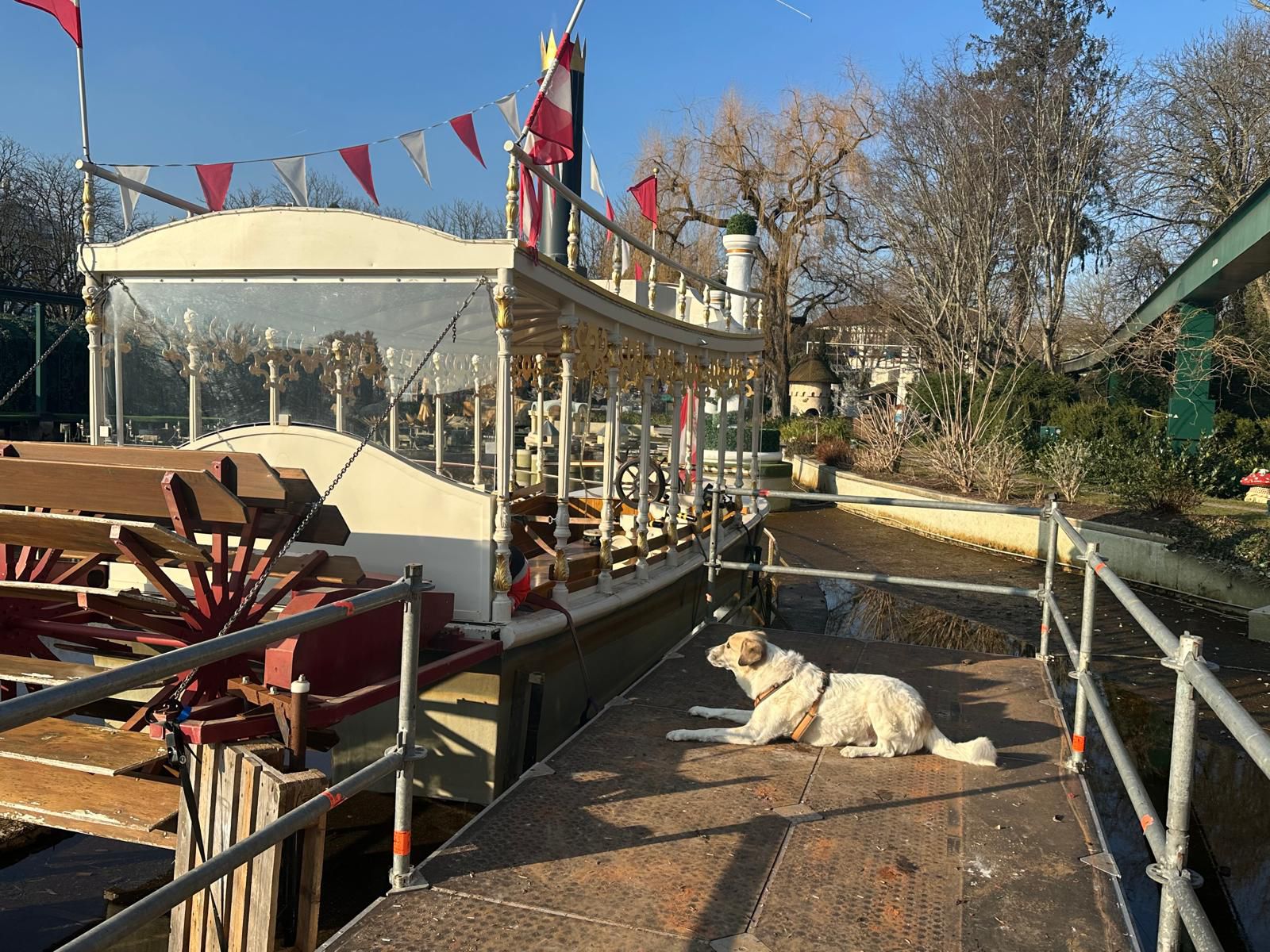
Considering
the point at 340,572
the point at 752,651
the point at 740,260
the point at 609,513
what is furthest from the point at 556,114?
the point at 740,260

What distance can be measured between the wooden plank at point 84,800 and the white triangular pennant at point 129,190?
14.4 feet

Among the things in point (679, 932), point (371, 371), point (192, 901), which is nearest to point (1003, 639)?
point (371, 371)

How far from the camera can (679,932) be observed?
3223 millimetres

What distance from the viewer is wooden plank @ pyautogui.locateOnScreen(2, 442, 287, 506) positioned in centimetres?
486

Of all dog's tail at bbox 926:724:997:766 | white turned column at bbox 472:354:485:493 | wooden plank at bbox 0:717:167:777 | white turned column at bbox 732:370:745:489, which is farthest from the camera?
white turned column at bbox 732:370:745:489

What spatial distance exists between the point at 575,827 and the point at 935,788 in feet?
5.66

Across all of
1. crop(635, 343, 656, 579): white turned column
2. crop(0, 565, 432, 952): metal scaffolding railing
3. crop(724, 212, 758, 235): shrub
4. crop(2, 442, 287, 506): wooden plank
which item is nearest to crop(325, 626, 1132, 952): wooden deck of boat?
crop(0, 565, 432, 952): metal scaffolding railing

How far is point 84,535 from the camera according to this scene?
15.9 ft

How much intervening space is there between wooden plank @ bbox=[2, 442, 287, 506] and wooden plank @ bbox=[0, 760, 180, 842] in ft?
4.64

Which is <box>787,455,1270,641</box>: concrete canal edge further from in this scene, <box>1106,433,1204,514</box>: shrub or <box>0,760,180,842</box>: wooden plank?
<box>0,760,180,842</box>: wooden plank

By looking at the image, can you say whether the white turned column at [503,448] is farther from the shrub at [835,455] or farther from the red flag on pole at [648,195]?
the shrub at [835,455]

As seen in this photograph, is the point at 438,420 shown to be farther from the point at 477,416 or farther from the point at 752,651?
the point at 752,651

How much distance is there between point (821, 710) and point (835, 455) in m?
20.7

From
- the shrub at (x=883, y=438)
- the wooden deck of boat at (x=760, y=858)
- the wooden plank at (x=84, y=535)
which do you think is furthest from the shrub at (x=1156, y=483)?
the wooden plank at (x=84, y=535)
